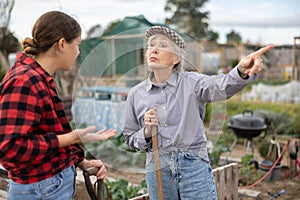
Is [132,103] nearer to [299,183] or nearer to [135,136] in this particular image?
[135,136]

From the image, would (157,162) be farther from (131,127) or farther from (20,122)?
(20,122)

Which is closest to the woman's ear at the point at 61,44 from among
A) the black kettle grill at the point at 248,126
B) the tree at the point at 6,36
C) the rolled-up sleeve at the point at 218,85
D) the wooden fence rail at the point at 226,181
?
the rolled-up sleeve at the point at 218,85

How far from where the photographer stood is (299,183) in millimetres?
4840

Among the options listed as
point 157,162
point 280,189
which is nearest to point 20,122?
point 157,162

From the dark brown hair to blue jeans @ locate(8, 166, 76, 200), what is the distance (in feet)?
1.73

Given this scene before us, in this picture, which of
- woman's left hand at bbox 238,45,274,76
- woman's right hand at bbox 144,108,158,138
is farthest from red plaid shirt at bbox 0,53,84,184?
woman's left hand at bbox 238,45,274,76

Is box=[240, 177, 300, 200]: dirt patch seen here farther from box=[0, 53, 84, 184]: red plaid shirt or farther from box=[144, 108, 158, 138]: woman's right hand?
box=[0, 53, 84, 184]: red plaid shirt

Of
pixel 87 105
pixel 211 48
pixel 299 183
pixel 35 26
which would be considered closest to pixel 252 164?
pixel 299 183

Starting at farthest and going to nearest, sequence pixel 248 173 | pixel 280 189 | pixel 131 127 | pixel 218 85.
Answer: pixel 248 173 < pixel 280 189 < pixel 131 127 < pixel 218 85

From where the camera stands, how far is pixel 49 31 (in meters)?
1.53

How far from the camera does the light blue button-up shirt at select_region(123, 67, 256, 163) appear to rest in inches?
76.1

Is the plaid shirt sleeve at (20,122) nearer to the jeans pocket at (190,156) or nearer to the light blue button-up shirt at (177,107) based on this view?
the light blue button-up shirt at (177,107)

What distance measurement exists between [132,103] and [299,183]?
358cm

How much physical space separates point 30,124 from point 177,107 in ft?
2.61
